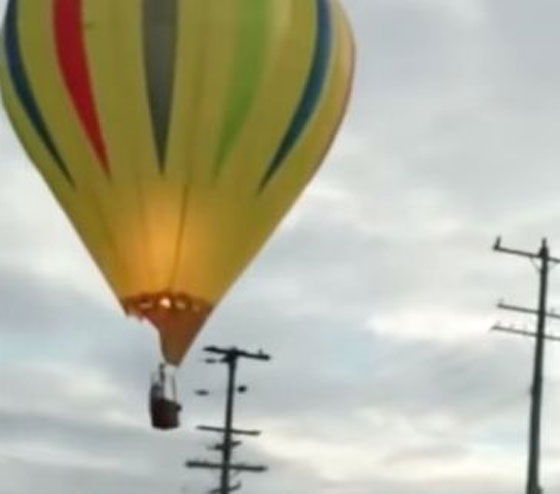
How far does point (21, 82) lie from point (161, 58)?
2.20m

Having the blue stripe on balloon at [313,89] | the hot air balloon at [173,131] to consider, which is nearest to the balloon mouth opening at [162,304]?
the hot air balloon at [173,131]

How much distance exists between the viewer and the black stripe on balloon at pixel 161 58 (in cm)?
2639

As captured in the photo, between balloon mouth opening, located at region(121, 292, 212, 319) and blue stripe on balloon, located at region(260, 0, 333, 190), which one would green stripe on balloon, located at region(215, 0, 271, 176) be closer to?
blue stripe on balloon, located at region(260, 0, 333, 190)

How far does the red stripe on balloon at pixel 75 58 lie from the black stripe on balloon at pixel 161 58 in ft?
2.74

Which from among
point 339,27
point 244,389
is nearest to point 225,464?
point 244,389

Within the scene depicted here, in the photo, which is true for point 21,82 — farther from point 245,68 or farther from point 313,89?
point 313,89

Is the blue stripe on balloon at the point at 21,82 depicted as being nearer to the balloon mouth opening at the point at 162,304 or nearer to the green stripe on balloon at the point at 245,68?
the balloon mouth opening at the point at 162,304

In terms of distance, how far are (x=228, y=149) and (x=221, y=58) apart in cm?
115

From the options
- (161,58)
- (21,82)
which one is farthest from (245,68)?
(21,82)

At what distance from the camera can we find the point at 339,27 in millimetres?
28094

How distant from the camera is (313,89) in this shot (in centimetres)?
2731

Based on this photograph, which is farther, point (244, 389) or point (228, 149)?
point (244, 389)

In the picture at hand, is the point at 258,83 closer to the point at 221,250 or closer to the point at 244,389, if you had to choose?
the point at 221,250

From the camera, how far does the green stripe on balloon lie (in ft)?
86.8
